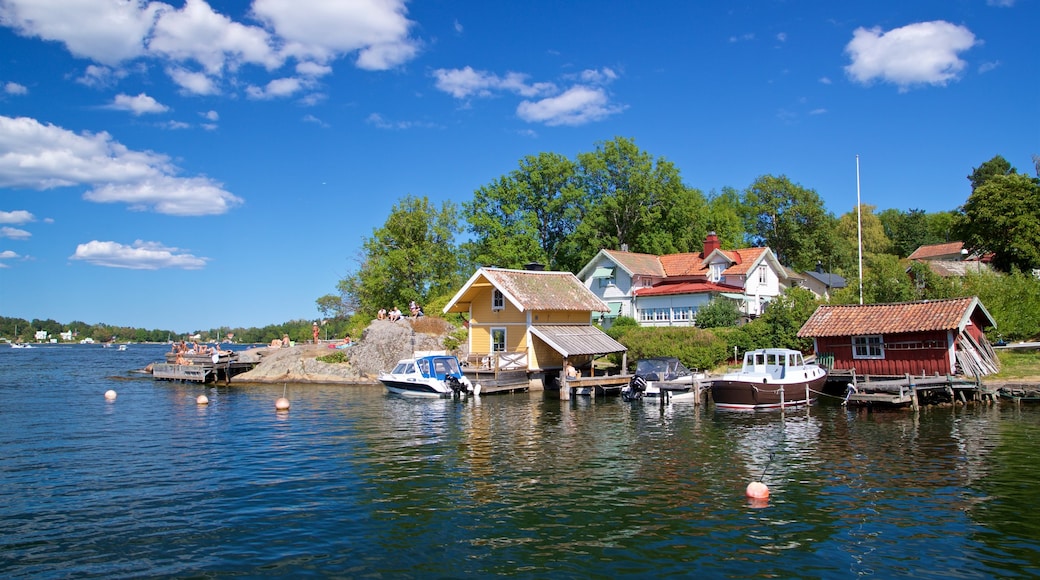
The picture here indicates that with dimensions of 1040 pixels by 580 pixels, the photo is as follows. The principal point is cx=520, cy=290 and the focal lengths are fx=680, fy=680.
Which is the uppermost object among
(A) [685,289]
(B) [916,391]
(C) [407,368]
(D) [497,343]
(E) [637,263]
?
(E) [637,263]

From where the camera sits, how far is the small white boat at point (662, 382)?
3575 centimetres

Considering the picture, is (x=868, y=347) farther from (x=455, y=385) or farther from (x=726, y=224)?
(x=726, y=224)

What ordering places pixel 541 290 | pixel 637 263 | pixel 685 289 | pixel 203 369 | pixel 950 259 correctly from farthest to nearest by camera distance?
pixel 950 259 → pixel 637 263 → pixel 685 289 → pixel 203 369 → pixel 541 290

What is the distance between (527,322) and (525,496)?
25548mm

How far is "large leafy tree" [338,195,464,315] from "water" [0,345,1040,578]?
3750 cm

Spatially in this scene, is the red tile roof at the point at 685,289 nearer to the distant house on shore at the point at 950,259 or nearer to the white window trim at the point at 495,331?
the distant house on shore at the point at 950,259

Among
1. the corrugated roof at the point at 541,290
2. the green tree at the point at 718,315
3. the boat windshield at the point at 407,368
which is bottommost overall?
the boat windshield at the point at 407,368

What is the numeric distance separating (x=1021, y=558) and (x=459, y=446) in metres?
15.9

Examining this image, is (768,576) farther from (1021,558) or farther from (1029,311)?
(1029,311)

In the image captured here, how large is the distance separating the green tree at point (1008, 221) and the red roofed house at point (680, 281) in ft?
52.8

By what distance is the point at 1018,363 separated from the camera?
3706 centimetres

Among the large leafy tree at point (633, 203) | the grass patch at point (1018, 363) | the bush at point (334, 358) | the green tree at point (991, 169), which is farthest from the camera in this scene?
the green tree at point (991, 169)

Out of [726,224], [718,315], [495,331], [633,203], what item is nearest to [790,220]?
[726,224]

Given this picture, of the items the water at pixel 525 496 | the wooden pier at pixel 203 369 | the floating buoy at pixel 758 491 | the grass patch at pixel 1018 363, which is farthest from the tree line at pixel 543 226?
the floating buoy at pixel 758 491
